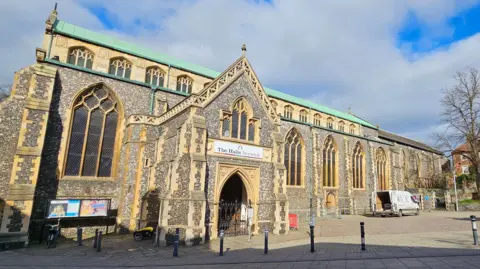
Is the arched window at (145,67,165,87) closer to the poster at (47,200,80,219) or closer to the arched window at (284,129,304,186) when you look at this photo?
the poster at (47,200,80,219)

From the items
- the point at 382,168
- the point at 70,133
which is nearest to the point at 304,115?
the point at 382,168

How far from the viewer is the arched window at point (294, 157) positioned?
27.6 m

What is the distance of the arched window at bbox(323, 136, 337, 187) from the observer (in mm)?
30531

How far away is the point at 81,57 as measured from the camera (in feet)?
67.7

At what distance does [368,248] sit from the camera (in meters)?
11.3

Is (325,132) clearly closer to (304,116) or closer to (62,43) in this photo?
(304,116)

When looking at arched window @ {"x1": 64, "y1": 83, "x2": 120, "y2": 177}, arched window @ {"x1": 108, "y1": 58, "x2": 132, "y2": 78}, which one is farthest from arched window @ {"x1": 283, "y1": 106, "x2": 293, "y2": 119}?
arched window @ {"x1": 64, "y1": 83, "x2": 120, "y2": 177}

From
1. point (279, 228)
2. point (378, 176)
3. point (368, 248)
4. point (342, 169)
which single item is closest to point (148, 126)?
point (279, 228)

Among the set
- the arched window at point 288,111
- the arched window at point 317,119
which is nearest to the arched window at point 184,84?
the arched window at point 288,111

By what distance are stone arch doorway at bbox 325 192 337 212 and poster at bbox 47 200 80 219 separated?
23818 millimetres

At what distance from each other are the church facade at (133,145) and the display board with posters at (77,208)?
102 cm

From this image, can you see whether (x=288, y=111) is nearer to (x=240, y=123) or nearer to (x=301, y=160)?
(x=301, y=160)

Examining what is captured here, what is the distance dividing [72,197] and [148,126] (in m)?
6.21

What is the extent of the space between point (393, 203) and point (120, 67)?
98.4 feet
